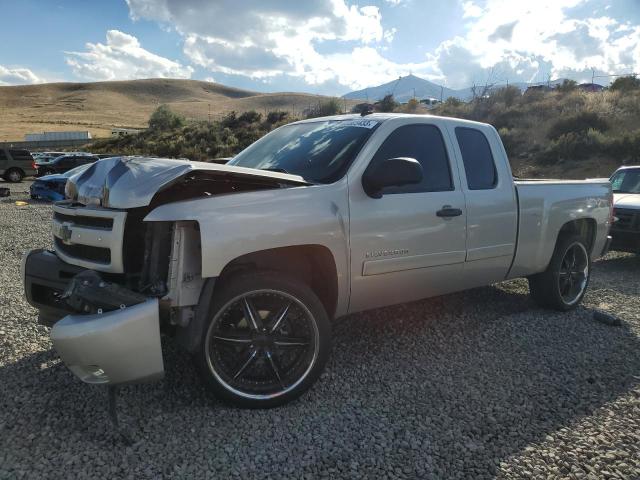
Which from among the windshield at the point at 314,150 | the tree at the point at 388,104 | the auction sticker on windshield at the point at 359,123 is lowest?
the windshield at the point at 314,150

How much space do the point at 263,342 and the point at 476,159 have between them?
2678 millimetres

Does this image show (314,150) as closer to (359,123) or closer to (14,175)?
(359,123)

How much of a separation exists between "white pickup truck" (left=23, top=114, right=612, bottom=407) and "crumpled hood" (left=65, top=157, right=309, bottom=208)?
0.5 inches

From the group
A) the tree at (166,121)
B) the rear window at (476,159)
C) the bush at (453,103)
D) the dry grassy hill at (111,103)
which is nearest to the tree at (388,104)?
the bush at (453,103)

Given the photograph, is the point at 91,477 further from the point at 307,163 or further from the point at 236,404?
the point at 307,163

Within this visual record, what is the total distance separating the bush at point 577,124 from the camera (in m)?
24.0

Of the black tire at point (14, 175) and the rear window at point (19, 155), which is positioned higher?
the rear window at point (19, 155)

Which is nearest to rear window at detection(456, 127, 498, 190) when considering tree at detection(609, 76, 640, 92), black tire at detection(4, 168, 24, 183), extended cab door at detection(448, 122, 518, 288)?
extended cab door at detection(448, 122, 518, 288)

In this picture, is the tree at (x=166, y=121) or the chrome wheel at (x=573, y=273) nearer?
the chrome wheel at (x=573, y=273)

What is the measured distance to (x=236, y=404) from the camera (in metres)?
3.21

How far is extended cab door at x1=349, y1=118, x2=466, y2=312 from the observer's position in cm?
367

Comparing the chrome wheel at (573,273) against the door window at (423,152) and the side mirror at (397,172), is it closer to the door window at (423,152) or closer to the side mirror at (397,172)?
the door window at (423,152)

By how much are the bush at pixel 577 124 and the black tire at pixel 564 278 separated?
67.8 feet

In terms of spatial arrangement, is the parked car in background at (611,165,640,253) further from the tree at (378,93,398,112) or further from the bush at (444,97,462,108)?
the bush at (444,97,462,108)
